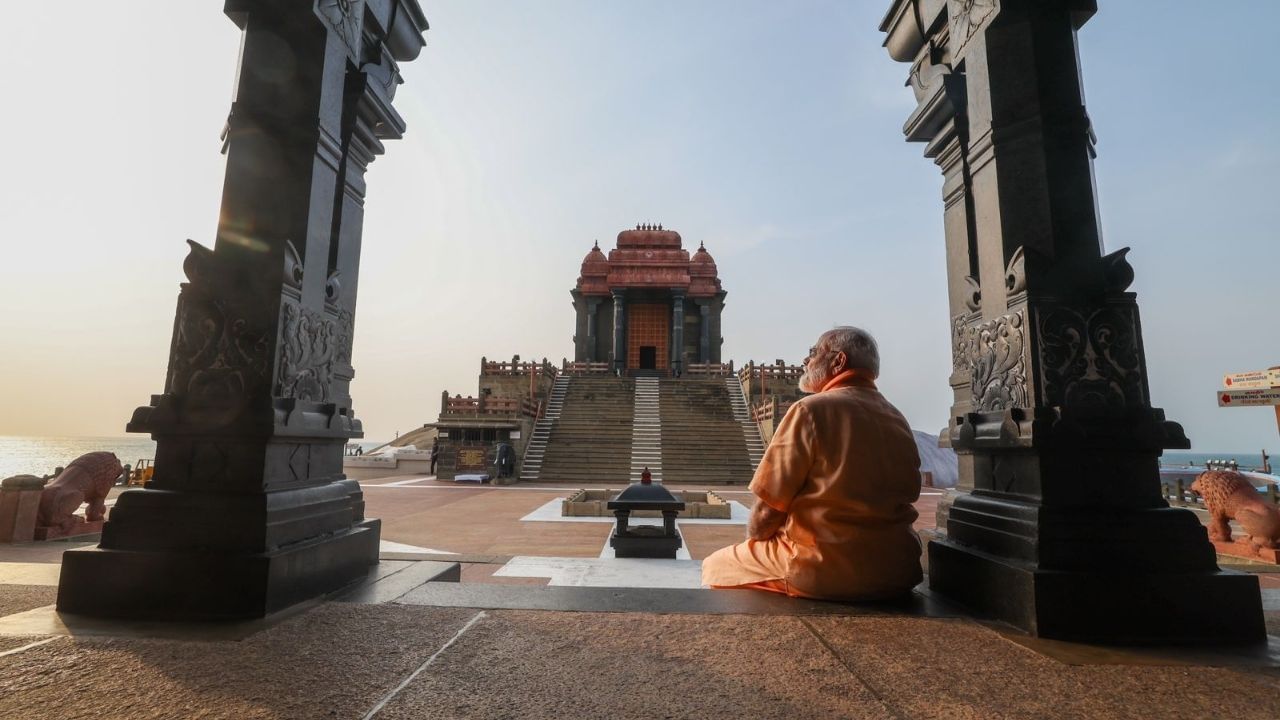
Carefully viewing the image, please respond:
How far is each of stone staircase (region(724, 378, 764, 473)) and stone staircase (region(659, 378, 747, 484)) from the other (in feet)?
0.30

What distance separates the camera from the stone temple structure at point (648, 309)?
27203 millimetres

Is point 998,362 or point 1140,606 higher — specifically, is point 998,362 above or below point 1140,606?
above

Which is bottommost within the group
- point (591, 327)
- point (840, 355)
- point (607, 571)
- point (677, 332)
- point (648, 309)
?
point (607, 571)

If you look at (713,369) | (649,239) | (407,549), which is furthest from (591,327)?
(407,549)

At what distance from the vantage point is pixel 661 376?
27.1 meters

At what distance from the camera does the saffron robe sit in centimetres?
226

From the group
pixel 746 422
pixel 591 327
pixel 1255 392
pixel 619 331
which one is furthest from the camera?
pixel 591 327

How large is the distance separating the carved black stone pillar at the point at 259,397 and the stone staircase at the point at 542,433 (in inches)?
552

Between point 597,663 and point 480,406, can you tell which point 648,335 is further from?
point 597,663

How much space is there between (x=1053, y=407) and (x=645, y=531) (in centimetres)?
439

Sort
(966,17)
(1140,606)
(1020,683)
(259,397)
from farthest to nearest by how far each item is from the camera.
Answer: (966,17)
(259,397)
(1140,606)
(1020,683)

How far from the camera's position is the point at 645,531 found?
234 inches

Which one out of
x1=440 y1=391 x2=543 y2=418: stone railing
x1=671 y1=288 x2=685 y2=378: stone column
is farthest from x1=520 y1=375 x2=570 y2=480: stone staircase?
x1=671 y1=288 x2=685 y2=378: stone column

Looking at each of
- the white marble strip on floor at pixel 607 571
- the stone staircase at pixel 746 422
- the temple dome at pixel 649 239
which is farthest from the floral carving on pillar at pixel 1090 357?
the temple dome at pixel 649 239
